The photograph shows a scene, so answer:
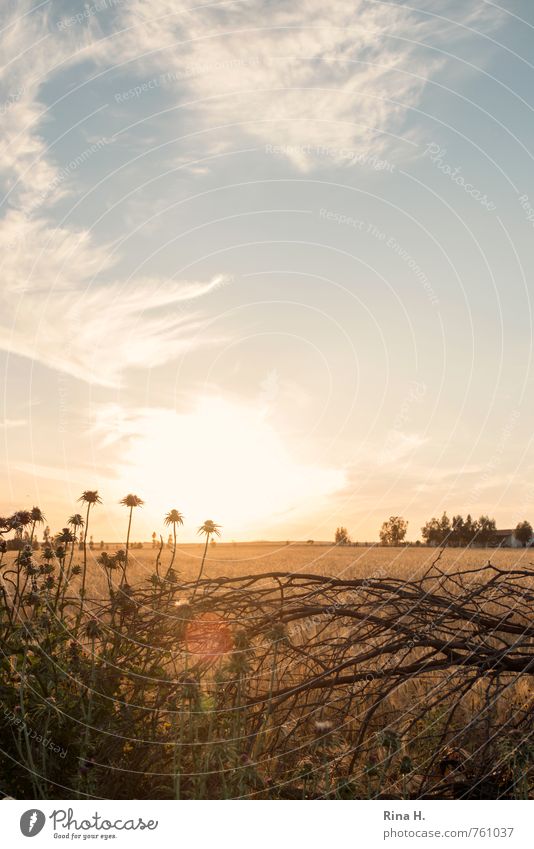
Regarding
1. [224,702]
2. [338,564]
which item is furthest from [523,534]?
[224,702]

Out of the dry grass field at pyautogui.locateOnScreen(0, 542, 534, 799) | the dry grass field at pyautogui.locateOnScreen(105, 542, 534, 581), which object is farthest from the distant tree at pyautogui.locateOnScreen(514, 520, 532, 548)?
the dry grass field at pyautogui.locateOnScreen(0, 542, 534, 799)

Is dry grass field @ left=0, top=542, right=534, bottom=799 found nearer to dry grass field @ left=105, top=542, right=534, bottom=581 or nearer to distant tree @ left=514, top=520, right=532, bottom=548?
dry grass field @ left=105, top=542, right=534, bottom=581
